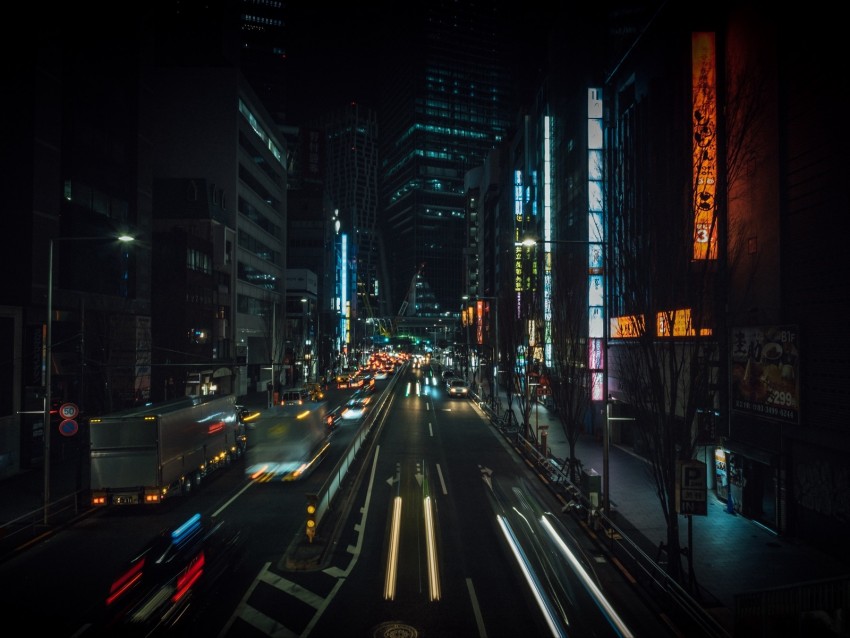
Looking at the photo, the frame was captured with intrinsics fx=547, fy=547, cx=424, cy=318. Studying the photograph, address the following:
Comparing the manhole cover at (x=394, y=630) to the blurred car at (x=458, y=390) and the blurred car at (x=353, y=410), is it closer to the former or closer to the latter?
the blurred car at (x=353, y=410)

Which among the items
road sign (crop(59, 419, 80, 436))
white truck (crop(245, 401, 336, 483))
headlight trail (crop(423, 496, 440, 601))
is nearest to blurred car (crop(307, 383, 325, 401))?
white truck (crop(245, 401, 336, 483))

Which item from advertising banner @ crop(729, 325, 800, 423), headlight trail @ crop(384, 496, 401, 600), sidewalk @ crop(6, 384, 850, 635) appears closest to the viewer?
headlight trail @ crop(384, 496, 401, 600)

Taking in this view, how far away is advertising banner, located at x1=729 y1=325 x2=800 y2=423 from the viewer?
48.2ft

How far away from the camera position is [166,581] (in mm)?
10000

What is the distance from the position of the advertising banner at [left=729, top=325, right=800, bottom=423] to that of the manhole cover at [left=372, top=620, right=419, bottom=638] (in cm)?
1149

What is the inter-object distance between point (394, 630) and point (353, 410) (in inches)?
1334

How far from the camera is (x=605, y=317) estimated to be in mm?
15617

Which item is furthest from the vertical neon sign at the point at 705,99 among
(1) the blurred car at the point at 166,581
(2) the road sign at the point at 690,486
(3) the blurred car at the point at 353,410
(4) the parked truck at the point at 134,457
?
(3) the blurred car at the point at 353,410

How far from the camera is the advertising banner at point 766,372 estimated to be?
14.7 metres

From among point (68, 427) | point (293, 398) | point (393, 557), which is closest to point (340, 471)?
point (393, 557)

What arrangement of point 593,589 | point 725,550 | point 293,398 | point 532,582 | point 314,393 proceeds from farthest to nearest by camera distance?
point 314,393, point 293,398, point 725,550, point 532,582, point 593,589

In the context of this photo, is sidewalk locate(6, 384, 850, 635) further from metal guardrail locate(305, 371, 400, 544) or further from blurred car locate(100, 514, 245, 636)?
metal guardrail locate(305, 371, 400, 544)

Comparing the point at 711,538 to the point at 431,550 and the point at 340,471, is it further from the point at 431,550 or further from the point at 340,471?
the point at 340,471

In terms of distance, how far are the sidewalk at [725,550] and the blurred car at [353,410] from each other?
2284 centimetres
